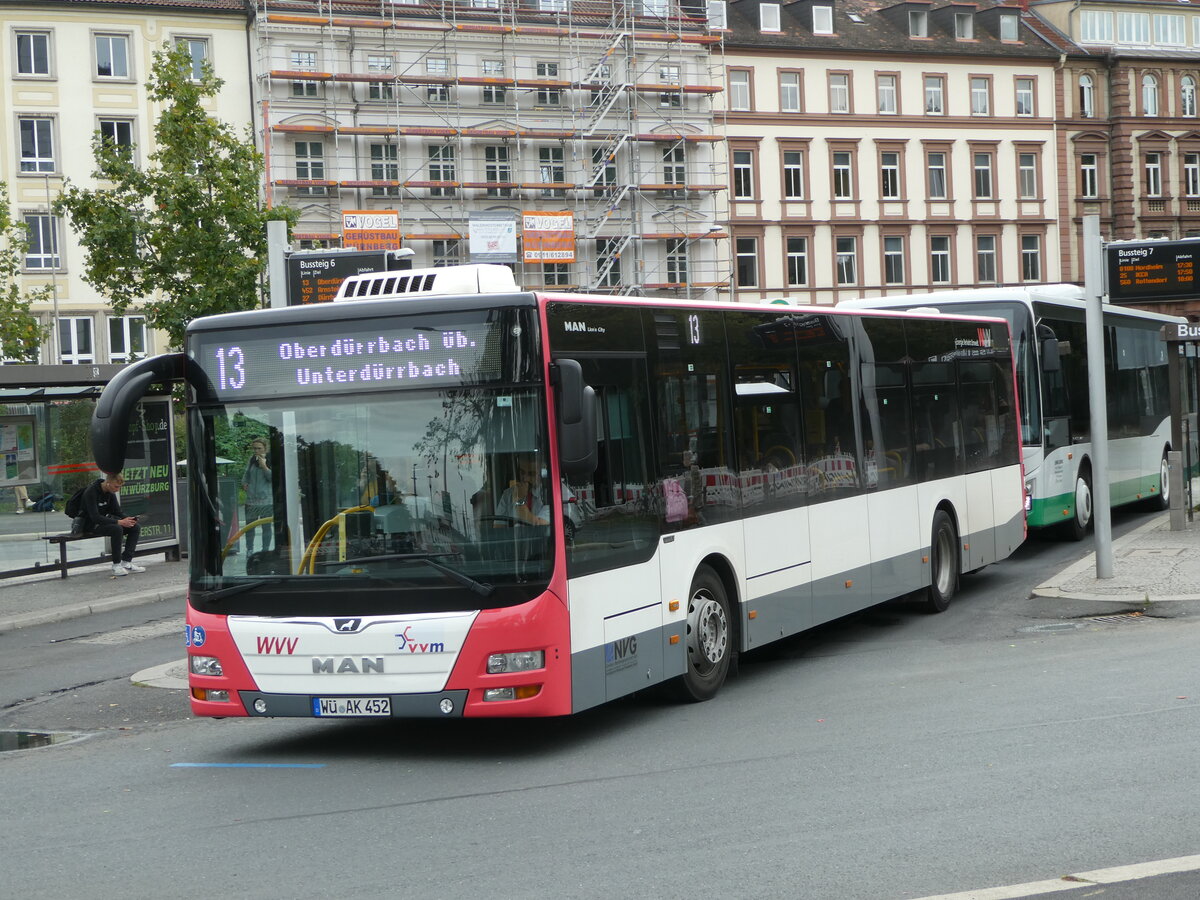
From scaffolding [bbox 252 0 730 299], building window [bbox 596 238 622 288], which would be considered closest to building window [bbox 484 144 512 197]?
scaffolding [bbox 252 0 730 299]

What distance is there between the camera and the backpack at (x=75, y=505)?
2177 centimetres

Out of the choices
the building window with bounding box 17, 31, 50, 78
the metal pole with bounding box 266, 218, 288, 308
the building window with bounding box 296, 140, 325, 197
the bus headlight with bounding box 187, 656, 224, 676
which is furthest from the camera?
the building window with bounding box 296, 140, 325, 197

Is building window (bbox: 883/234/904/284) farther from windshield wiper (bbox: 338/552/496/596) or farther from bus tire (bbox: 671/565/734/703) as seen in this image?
windshield wiper (bbox: 338/552/496/596)

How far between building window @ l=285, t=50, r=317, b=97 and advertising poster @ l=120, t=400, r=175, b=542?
1380 inches

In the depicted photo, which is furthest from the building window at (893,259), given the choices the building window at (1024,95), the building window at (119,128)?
the building window at (119,128)

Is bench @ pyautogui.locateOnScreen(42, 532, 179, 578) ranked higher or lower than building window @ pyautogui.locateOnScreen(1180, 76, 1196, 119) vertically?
lower

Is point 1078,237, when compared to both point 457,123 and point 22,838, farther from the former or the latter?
point 22,838

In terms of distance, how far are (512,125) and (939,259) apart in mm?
19675

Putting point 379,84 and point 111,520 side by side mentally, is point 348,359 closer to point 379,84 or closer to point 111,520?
point 111,520

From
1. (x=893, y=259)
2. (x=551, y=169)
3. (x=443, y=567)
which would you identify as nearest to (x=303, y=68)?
(x=551, y=169)

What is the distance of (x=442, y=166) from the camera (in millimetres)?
58531

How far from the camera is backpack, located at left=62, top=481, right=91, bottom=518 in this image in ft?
71.4

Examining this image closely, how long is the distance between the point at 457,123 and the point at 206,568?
166 ft

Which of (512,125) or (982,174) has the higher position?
(512,125)
